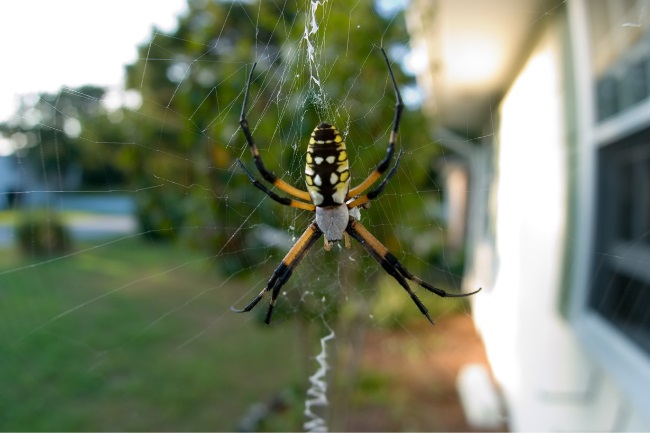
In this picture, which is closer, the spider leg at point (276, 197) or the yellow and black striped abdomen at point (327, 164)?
the yellow and black striped abdomen at point (327, 164)

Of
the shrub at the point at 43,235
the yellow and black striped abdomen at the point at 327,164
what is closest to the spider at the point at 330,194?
the yellow and black striped abdomen at the point at 327,164

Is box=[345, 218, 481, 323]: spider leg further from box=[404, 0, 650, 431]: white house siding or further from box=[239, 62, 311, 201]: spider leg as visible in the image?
box=[404, 0, 650, 431]: white house siding

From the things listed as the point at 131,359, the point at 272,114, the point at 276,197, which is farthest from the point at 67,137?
the point at 276,197

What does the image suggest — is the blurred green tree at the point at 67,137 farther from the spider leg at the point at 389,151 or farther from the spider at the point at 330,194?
the spider leg at the point at 389,151

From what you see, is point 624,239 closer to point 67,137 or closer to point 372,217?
point 372,217

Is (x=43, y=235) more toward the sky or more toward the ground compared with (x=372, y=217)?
more toward the ground

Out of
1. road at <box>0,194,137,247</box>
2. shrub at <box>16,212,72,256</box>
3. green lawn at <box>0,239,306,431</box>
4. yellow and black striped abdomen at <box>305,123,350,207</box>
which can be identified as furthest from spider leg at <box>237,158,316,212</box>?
road at <box>0,194,137,247</box>

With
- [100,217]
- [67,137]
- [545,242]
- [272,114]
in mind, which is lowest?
[100,217]

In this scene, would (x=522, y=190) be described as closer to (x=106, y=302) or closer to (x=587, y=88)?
(x=587, y=88)
